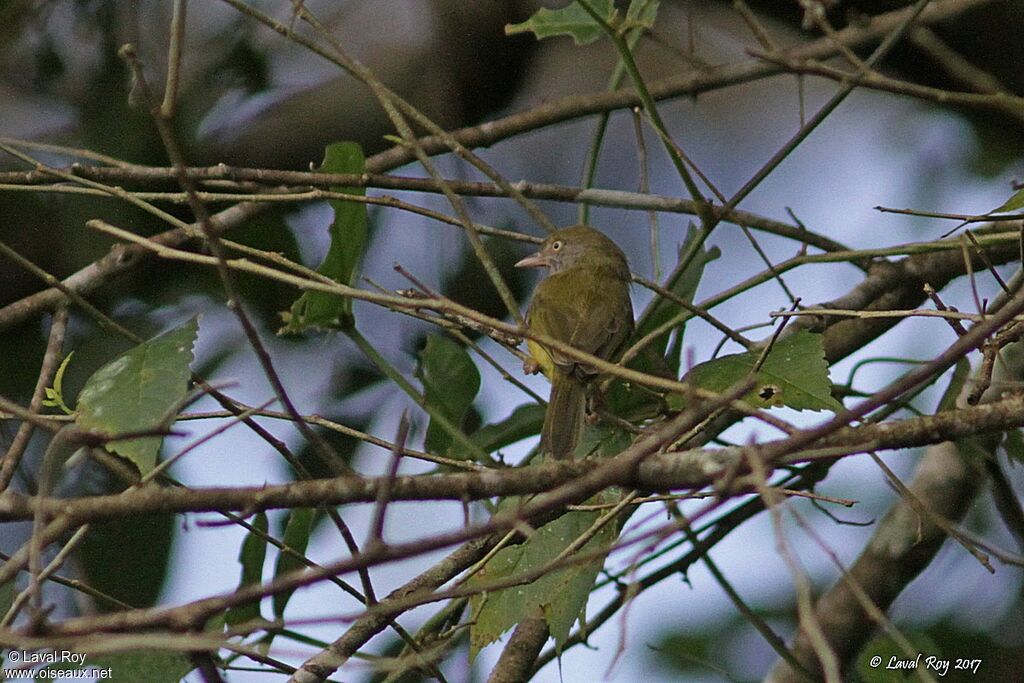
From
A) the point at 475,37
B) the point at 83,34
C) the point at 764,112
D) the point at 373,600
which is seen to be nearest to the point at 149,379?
the point at 373,600

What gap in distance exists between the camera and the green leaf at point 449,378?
3.62 meters

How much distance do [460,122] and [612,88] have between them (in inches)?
52.9

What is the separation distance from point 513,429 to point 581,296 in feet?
3.63

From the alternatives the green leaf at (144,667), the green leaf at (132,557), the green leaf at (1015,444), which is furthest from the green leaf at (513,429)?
the green leaf at (132,557)

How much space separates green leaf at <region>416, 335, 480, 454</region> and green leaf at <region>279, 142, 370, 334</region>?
364mm

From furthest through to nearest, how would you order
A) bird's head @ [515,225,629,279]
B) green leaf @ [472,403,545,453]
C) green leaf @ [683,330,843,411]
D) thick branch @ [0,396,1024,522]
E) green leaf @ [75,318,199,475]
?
bird's head @ [515,225,629,279], green leaf @ [472,403,545,453], green leaf @ [683,330,843,411], green leaf @ [75,318,199,475], thick branch @ [0,396,1024,522]

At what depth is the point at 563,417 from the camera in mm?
3443

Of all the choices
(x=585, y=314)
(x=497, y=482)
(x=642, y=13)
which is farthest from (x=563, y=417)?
(x=497, y=482)

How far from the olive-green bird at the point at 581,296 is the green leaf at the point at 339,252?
2.48 feet

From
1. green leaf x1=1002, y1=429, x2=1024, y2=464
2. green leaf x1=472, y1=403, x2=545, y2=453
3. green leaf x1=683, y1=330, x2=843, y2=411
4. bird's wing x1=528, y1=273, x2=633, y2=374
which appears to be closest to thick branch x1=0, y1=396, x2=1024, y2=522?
green leaf x1=683, y1=330, x2=843, y2=411

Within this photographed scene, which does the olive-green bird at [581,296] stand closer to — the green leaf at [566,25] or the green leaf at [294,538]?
the green leaf at [566,25]

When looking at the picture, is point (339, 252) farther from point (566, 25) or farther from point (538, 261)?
point (538, 261)

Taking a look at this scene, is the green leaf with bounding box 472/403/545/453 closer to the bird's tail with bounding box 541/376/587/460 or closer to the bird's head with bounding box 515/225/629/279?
the bird's tail with bounding box 541/376/587/460

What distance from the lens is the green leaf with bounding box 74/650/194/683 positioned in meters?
2.62
